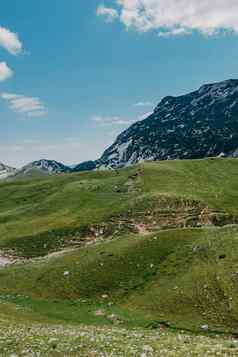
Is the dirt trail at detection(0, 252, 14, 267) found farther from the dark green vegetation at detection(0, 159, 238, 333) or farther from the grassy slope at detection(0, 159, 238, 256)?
the grassy slope at detection(0, 159, 238, 256)

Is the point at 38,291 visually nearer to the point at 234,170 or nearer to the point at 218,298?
the point at 218,298

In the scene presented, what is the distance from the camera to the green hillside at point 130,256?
130 ft

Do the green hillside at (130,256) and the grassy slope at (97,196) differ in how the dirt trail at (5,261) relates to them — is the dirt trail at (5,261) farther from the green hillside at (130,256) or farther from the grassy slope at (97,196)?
the grassy slope at (97,196)

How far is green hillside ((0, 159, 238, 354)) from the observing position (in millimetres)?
39688

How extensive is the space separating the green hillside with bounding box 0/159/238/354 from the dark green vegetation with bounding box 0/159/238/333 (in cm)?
14

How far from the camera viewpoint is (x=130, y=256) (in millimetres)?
54406

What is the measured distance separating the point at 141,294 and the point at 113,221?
43066 millimetres

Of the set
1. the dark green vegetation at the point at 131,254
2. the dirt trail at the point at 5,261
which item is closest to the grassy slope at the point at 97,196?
the dark green vegetation at the point at 131,254

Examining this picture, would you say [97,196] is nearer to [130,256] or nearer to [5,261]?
[5,261]

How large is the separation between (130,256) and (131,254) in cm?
57

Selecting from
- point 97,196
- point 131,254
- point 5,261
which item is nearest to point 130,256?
point 131,254

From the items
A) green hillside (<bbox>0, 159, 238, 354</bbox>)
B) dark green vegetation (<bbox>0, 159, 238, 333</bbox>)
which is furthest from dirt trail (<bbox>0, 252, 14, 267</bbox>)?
dark green vegetation (<bbox>0, 159, 238, 333</bbox>)

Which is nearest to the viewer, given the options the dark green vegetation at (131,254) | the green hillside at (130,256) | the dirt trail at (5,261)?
the green hillside at (130,256)

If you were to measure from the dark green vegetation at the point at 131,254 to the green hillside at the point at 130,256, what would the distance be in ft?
0.45
